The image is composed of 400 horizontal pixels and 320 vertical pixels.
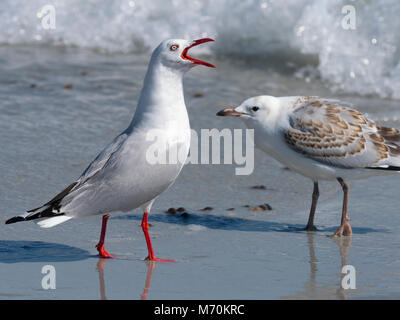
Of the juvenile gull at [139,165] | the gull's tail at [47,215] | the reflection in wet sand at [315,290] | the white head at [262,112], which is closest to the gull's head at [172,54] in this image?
the juvenile gull at [139,165]

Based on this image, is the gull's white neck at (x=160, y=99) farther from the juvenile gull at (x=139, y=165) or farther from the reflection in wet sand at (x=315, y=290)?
the reflection in wet sand at (x=315, y=290)

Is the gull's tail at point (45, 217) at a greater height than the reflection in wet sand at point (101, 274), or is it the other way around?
the gull's tail at point (45, 217)

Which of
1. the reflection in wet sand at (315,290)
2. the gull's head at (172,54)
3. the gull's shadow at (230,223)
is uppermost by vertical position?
the gull's head at (172,54)

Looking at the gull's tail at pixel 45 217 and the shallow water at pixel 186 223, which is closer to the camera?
the shallow water at pixel 186 223

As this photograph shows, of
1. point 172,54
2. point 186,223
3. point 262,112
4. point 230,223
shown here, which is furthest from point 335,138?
point 172,54

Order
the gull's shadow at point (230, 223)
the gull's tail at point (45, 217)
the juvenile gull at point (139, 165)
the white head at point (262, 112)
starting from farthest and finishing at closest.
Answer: the white head at point (262, 112), the gull's shadow at point (230, 223), the juvenile gull at point (139, 165), the gull's tail at point (45, 217)

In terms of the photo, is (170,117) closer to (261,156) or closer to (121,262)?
(121,262)

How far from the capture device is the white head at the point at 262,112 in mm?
5957

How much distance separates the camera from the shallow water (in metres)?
4.49

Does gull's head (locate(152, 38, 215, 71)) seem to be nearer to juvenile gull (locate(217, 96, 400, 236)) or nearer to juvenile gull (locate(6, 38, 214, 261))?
juvenile gull (locate(6, 38, 214, 261))

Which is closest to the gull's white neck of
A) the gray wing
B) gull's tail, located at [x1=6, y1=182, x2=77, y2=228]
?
gull's tail, located at [x1=6, y1=182, x2=77, y2=228]

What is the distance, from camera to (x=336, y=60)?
10.8 meters

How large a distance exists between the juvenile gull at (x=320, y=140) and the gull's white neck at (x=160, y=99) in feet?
3.31
